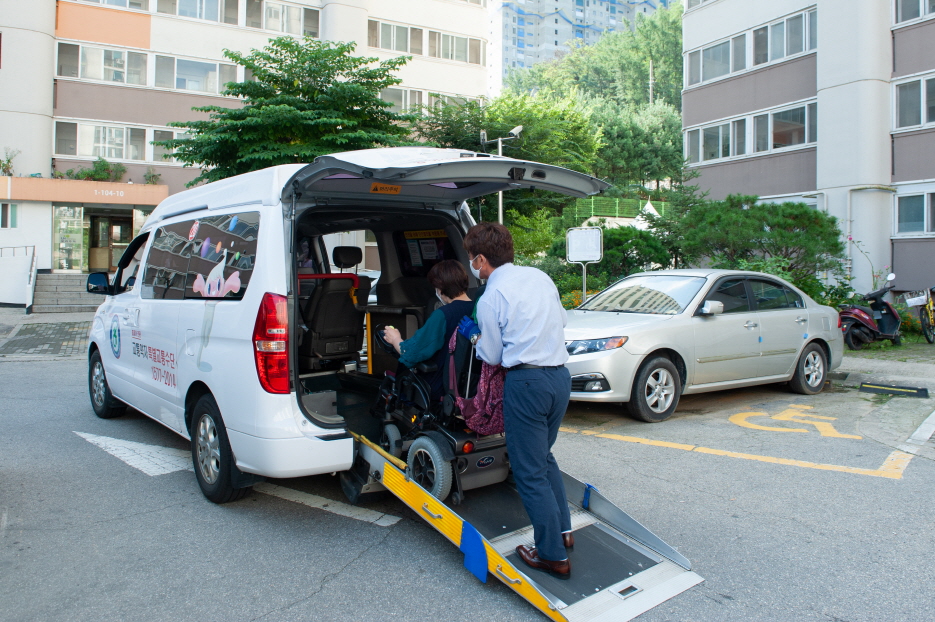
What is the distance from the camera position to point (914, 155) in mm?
16797

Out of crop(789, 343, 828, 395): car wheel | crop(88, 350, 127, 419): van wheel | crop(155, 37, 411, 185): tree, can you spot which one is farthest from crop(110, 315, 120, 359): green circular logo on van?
crop(155, 37, 411, 185): tree

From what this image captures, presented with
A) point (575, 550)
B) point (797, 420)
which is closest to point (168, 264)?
point (575, 550)

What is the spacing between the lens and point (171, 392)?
16.6 ft

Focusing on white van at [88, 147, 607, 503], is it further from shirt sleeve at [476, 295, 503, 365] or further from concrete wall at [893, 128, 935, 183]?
concrete wall at [893, 128, 935, 183]

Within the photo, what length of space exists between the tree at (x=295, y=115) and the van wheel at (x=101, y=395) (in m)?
10.8

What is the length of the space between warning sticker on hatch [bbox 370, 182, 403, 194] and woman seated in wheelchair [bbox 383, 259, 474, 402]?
0.77 meters

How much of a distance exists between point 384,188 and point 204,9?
25874 mm

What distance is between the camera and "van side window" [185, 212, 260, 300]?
4.29 m

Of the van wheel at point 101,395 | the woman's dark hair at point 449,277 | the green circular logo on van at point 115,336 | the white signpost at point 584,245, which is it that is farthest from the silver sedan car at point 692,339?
the van wheel at point 101,395

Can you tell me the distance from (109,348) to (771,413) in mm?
6620

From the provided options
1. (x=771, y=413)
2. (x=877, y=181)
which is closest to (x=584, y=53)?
(x=877, y=181)

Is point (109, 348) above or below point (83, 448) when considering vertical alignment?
above

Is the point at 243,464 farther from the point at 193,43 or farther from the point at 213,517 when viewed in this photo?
the point at 193,43

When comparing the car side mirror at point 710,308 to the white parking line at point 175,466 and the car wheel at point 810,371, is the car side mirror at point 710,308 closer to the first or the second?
the car wheel at point 810,371
